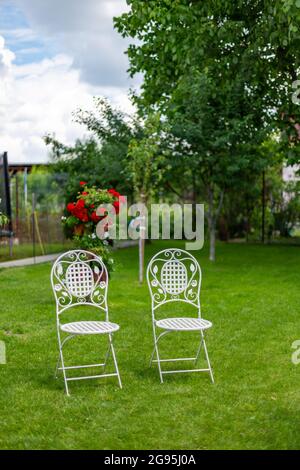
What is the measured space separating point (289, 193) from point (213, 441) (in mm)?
15681

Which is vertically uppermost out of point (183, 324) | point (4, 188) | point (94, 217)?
point (4, 188)

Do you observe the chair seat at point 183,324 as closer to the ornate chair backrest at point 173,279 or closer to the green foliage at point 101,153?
the ornate chair backrest at point 173,279

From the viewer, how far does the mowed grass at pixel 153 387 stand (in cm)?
452

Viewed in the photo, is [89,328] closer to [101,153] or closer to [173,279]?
[173,279]

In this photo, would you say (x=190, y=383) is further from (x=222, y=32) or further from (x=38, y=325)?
A: (x=222, y=32)

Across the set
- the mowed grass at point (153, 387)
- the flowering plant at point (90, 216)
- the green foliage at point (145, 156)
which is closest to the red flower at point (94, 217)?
the flowering plant at point (90, 216)

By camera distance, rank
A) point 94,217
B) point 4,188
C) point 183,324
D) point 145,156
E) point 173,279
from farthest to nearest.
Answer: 1. point 4,188
2. point 145,156
3. point 94,217
4. point 173,279
5. point 183,324

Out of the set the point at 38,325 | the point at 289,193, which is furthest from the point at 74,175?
the point at 38,325

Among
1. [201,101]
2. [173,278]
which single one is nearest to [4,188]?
[201,101]

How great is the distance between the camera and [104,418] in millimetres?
4844

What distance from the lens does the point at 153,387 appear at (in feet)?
18.5

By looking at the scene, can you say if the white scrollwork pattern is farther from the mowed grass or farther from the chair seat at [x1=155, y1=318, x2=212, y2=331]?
the mowed grass

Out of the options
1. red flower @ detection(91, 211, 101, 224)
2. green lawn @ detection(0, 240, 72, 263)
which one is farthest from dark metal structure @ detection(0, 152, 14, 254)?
red flower @ detection(91, 211, 101, 224)

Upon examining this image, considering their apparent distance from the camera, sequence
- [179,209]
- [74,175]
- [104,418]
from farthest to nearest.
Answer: [179,209] → [74,175] → [104,418]
